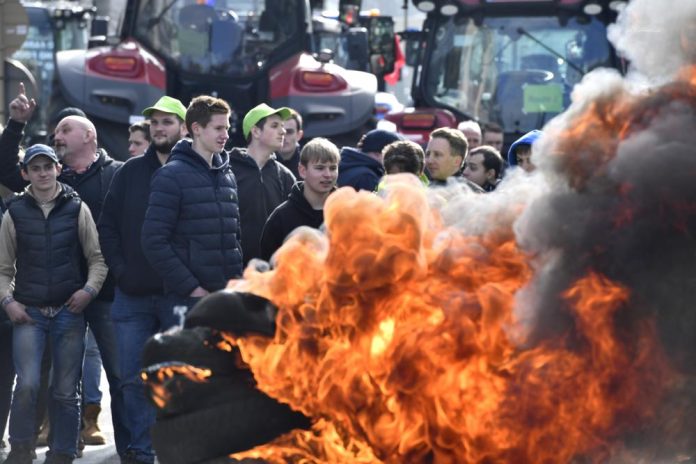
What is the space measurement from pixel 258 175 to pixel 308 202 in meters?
0.96

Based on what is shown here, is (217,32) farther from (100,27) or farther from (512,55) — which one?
(512,55)

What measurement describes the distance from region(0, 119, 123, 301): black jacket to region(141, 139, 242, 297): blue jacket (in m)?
1.37

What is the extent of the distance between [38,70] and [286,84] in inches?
373

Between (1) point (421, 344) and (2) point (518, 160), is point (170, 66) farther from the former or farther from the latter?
(1) point (421, 344)

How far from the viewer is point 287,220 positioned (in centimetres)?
822

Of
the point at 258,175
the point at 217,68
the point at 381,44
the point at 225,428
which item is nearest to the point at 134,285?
the point at 258,175

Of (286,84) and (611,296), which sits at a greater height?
(611,296)

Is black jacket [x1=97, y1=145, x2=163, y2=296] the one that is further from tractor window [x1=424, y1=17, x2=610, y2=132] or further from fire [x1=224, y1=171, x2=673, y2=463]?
tractor window [x1=424, y1=17, x2=610, y2=132]

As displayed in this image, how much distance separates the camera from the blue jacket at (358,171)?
28.8ft

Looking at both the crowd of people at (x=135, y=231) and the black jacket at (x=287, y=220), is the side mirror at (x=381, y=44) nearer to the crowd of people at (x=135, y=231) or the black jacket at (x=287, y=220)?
the crowd of people at (x=135, y=231)

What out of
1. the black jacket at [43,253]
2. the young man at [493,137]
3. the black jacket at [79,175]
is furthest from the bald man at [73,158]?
the young man at [493,137]

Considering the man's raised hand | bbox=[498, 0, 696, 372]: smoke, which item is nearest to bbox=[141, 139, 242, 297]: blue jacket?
the man's raised hand

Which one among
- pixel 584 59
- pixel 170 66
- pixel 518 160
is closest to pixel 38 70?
pixel 170 66

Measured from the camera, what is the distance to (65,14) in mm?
25312
